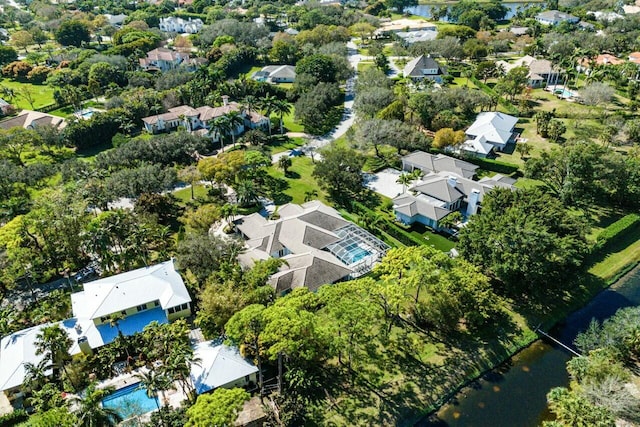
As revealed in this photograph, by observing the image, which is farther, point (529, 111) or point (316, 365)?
point (529, 111)

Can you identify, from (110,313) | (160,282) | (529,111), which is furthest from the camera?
(529,111)

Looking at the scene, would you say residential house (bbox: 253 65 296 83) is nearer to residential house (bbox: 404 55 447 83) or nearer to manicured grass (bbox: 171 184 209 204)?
residential house (bbox: 404 55 447 83)

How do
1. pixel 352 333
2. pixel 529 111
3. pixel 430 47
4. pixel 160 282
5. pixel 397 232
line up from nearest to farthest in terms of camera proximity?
pixel 352 333, pixel 160 282, pixel 397 232, pixel 529 111, pixel 430 47

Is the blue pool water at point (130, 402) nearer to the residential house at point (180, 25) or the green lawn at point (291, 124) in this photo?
the green lawn at point (291, 124)

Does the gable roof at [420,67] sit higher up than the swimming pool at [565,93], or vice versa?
the gable roof at [420,67]

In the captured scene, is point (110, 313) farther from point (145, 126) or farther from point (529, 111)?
point (529, 111)

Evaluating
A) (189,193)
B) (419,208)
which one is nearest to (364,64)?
(189,193)

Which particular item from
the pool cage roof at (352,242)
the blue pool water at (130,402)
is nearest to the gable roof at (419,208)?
the pool cage roof at (352,242)

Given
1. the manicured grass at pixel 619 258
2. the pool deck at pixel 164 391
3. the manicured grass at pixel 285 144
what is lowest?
the manicured grass at pixel 285 144

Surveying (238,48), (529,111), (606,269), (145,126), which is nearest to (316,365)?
(606,269)
